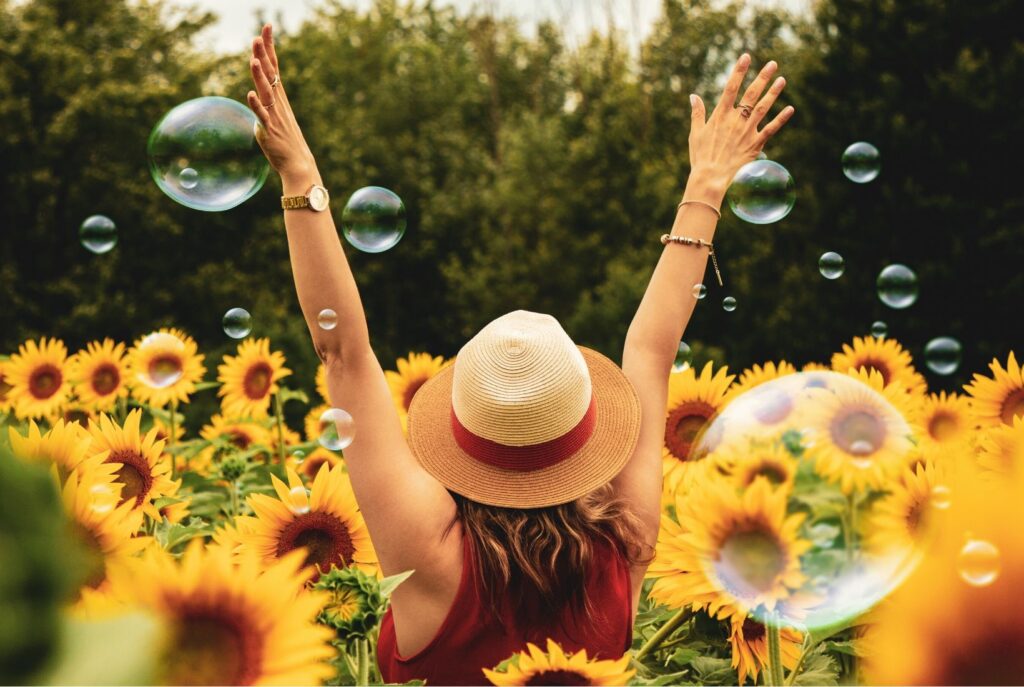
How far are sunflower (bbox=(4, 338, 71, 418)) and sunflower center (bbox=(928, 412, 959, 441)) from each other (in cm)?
316

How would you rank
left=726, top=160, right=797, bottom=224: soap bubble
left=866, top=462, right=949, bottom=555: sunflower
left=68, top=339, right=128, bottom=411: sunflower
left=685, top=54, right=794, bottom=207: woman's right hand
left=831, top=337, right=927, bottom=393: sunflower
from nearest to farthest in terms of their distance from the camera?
left=866, top=462, right=949, bottom=555: sunflower < left=685, top=54, right=794, bottom=207: woman's right hand < left=726, top=160, right=797, bottom=224: soap bubble < left=831, top=337, right=927, bottom=393: sunflower < left=68, top=339, right=128, bottom=411: sunflower

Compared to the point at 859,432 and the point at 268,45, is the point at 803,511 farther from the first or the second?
the point at 268,45

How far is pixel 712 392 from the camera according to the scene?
3256 mm

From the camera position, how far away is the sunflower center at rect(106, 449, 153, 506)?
2217 mm

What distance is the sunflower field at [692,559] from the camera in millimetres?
362

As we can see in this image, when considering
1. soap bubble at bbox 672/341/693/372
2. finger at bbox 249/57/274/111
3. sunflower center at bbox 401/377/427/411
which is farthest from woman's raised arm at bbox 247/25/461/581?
sunflower center at bbox 401/377/427/411

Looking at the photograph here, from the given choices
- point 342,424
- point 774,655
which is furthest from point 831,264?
point 774,655

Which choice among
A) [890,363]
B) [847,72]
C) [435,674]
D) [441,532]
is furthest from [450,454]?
[847,72]

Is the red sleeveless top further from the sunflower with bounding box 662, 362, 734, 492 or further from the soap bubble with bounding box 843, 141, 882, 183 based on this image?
the soap bubble with bounding box 843, 141, 882, 183

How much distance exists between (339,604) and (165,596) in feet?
2.63

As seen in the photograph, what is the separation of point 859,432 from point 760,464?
16cm

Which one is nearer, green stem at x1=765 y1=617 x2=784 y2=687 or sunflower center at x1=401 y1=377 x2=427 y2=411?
green stem at x1=765 y1=617 x2=784 y2=687

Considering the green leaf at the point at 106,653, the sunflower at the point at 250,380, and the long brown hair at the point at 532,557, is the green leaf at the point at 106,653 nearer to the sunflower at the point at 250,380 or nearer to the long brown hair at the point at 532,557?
the long brown hair at the point at 532,557

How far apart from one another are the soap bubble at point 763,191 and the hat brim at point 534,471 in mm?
1754
